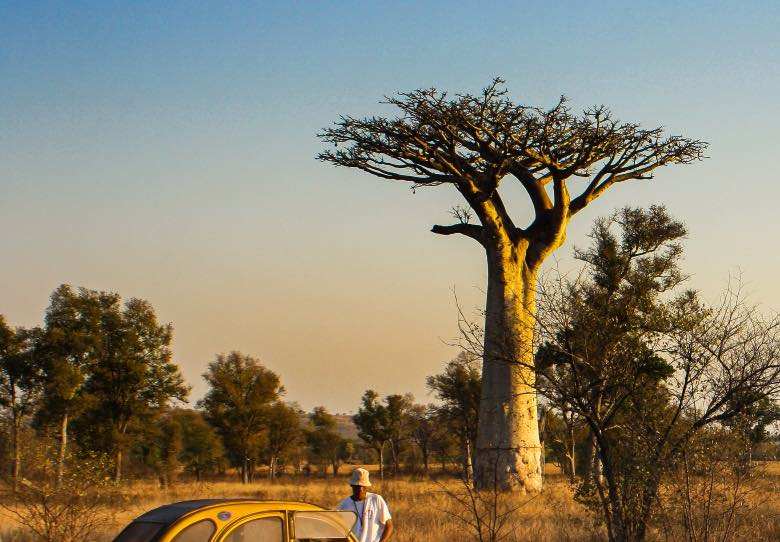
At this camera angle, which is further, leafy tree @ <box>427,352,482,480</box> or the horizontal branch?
leafy tree @ <box>427,352,482,480</box>

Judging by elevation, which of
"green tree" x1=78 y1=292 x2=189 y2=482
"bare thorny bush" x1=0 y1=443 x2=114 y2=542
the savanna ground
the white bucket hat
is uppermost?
"green tree" x1=78 y1=292 x2=189 y2=482

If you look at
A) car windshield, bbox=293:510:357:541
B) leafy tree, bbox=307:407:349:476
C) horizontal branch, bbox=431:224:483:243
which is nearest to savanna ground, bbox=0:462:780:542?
car windshield, bbox=293:510:357:541

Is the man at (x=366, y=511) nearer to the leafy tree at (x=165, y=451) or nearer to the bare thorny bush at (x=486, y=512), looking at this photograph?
the bare thorny bush at (x=486, y=512)

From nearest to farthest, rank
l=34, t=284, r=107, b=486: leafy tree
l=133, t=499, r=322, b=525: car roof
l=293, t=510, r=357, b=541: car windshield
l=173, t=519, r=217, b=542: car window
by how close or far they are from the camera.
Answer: l=173, t=519, r=217, b=542: car window
l=133, t=499, r=322, b=525: car roof
l=293, t=510, r=357, b=541: car windshield
l=34, t=284, r=107, b=486: leafy tree

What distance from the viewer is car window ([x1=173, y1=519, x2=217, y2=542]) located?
6223 millimetres

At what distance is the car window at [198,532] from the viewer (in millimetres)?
6223

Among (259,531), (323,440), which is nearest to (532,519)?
(259,531)

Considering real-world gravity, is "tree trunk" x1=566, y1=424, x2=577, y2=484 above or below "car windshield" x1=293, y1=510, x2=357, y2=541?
above

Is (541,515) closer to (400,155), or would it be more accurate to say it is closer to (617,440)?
(617,440)

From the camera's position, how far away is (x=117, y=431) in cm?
3216

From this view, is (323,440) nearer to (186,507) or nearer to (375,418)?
(375,418)

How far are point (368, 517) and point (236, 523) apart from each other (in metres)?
1.89

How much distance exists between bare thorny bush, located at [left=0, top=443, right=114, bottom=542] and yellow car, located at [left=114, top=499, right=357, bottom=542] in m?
5.94

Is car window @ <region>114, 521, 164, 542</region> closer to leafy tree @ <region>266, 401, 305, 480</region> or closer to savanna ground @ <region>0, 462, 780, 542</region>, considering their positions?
savanna ground @ <region>0, 462, 780, 542</region>
